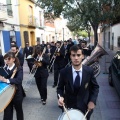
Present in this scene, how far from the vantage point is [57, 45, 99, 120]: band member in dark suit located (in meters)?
3.10

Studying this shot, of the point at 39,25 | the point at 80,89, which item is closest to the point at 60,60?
the point at 80,89

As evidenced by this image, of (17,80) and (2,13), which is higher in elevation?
(2,13)

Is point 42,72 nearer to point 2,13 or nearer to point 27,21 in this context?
point 2,13

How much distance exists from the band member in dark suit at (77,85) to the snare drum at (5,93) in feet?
3.12

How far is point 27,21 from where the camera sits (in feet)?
Result: 76.5

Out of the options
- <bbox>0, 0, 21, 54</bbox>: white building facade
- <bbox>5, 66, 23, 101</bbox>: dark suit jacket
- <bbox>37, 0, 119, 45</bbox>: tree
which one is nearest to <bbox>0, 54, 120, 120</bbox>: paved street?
<bbox>5, 66, 23, 101</bbox>: dark suit jacket

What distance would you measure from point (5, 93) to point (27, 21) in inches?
806

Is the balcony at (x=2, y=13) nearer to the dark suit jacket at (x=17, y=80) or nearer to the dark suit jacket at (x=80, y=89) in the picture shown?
the dark suit jacket at (x=17, y=80)

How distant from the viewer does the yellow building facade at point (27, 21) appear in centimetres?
2172

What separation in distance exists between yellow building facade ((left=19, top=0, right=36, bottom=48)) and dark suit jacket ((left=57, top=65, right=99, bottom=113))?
18950mm

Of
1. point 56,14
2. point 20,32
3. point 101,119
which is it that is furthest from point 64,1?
point 101,119

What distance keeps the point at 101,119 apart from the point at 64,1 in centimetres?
1089

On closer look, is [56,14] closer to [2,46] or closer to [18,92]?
[2,46]

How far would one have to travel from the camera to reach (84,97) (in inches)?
127
